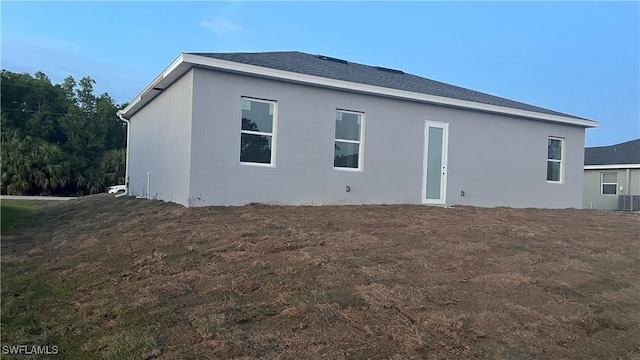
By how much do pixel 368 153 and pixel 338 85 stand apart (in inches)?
68.8

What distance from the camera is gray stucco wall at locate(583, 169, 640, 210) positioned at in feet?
70.3

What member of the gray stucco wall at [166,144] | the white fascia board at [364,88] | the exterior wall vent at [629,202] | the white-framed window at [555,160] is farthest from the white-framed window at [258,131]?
the exterior wall vent at [629,202]

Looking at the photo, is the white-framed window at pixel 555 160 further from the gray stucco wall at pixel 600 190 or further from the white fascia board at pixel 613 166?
the gray stucco wall at pixel 600 190

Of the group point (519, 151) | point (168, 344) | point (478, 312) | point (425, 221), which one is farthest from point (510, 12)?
point (168, 344)

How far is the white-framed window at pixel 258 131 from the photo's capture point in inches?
367

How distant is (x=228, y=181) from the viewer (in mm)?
9047

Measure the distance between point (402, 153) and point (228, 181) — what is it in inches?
173

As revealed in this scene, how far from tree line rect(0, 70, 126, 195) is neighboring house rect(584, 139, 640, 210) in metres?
28.1

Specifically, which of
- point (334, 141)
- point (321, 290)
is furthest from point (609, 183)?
point (321, 290)

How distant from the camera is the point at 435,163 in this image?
1155cm

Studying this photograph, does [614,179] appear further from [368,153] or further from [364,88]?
[364,88]

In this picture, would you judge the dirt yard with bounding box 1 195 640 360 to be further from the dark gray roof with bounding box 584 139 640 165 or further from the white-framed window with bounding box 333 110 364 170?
the dark gray roof with bounding box 584 139 640 165

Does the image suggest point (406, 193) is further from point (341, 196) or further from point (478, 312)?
point (478, 312)

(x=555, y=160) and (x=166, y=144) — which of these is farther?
(x=555, y=160)
